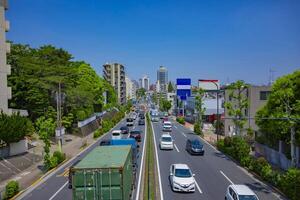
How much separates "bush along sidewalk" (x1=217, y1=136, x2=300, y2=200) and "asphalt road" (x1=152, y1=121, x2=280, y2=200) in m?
0.73

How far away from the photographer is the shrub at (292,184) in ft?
68.6

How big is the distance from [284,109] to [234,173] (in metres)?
8.43

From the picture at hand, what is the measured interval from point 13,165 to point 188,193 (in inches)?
707

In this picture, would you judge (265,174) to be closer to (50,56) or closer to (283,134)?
(283,134)

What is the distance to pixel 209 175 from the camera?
28328mm

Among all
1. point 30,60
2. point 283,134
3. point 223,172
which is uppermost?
point 30,60

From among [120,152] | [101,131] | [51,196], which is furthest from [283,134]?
[101,131]

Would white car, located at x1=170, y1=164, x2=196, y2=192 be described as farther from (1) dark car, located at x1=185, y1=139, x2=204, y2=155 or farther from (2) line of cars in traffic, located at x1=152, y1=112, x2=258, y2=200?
(1) dark car, located at x1=185, y1=139, x2=204, y2=155

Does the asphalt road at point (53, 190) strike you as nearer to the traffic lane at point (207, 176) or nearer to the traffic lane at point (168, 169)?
the traffic lane at point (168, 169)

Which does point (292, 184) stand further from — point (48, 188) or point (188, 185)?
point (48, 188)

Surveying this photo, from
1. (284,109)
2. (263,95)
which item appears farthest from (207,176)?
(263,95)

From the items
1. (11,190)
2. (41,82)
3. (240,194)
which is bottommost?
(11,190)

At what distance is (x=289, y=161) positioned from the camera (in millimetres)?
31094

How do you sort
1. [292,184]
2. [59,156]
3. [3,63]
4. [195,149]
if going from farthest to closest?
1. [195,149]
2. [3,63]
3. [59,156]
4. [292,184]
